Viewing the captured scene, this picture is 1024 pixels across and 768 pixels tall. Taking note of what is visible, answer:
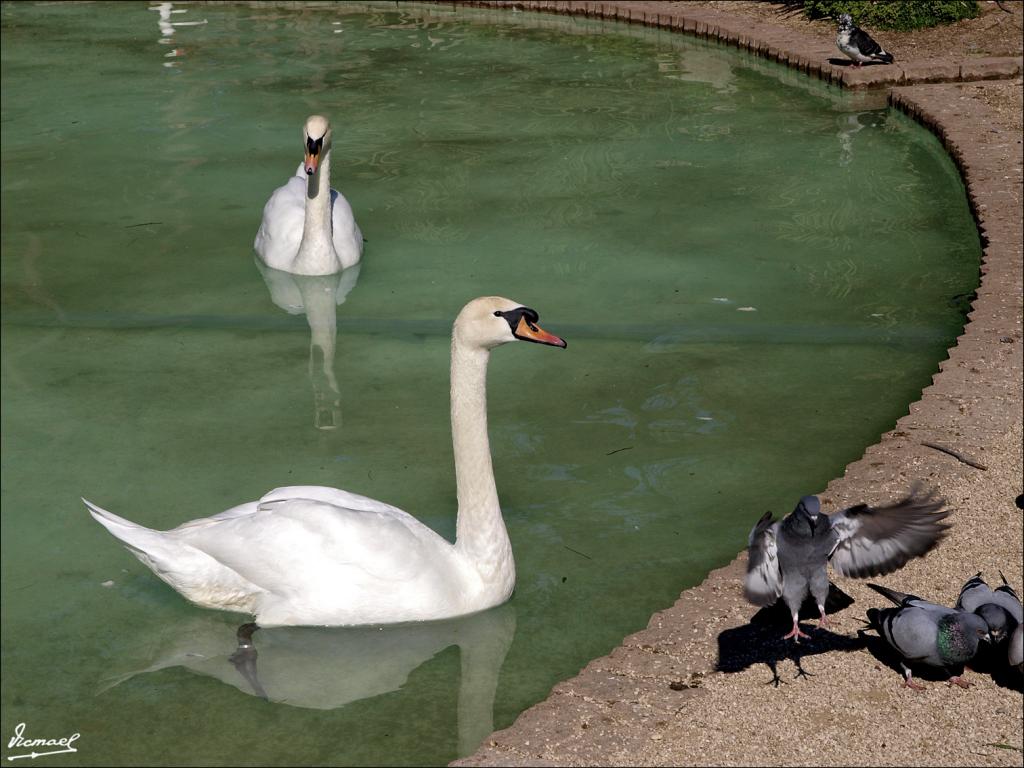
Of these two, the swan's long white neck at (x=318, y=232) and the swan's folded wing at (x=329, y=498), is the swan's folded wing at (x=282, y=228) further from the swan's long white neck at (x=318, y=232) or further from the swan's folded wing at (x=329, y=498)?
the swan's folded wing at (x=329, y=498)

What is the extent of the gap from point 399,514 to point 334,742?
108 centimetres

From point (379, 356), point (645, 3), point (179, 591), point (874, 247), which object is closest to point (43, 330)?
point (379, 356)

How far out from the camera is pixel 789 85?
15.5 metres

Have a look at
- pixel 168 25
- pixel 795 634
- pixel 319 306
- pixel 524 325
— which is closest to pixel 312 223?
pixel 319 306

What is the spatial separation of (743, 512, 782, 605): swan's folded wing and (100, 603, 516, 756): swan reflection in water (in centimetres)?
117

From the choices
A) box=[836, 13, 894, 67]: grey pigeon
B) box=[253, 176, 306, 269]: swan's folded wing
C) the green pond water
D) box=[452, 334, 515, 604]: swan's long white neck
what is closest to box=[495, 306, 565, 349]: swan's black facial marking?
box=[452, 334, 515, 604]: swan's long white neck

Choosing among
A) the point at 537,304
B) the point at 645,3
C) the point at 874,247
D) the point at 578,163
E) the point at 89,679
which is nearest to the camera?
the point at 89,679

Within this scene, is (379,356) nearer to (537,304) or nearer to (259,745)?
(537,304)

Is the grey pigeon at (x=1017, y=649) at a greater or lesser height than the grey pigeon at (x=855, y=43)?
lesser

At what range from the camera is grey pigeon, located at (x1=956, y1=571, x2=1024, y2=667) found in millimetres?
5066

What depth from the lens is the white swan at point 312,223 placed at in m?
9.82

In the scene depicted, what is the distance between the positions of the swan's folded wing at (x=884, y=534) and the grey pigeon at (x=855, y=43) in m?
10.5

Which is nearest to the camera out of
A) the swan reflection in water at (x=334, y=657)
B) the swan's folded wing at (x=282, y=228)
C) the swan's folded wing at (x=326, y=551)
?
the swan reflection in water at (x=334, y=657)

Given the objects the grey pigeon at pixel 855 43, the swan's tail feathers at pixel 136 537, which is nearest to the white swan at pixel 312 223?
the swan's tail feathers at pixel 136 537
